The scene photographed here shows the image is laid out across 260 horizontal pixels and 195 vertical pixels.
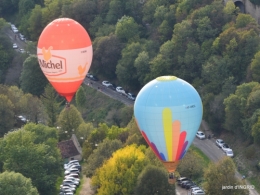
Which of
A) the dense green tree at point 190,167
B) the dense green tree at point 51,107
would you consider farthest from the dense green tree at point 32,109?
the dense green tree at point 190,167

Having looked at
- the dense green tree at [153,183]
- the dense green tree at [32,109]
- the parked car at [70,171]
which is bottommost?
the dense green tree at [32,109]

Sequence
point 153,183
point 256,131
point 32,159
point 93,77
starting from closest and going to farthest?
point 153,183 < point 32,159 < point 256,131 < point 93,77

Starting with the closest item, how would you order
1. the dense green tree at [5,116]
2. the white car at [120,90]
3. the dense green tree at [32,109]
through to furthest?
1. the dense green tree at [5,116]
2. the dense green tree at [32,109]
3. the white car at [120,90]

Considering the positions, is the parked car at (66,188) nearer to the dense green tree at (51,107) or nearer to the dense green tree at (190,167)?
the dense green tree at (190,167)

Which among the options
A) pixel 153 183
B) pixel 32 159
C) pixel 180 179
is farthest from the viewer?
pixel 180 179

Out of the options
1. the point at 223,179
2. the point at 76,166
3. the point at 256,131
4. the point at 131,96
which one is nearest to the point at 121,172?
the point at 223,179

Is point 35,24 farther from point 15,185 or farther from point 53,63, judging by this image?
point 15,185

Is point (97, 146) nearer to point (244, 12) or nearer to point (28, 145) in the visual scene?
point (28, 145)
